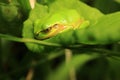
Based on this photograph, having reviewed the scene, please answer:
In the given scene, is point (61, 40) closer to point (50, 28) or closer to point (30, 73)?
point (50, 28)

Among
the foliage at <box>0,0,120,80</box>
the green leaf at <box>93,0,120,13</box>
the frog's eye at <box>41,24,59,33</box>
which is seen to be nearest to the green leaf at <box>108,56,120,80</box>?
the foliage at <box>0,0,120,80</box>

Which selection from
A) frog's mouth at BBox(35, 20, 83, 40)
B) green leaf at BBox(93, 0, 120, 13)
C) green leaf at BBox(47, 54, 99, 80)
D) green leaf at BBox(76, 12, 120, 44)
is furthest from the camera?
green leaf at BBox(47, 54, 99, 80)

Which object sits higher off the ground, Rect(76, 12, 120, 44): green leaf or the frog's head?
Rect(76, 12, 120, 44): green leaf

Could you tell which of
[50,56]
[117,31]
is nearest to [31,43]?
[117,31]

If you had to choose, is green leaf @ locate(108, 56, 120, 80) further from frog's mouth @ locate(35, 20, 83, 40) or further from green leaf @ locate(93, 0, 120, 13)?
frog's mouth @ locate(35, 20, 83, 40)

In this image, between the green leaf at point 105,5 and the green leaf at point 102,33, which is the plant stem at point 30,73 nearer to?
the green leaf at point 105,5

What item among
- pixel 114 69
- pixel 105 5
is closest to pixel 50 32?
pixel 105 5

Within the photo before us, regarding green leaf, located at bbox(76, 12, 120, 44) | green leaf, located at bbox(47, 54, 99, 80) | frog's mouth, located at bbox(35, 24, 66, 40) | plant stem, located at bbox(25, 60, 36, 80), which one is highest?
green leaf, located at bbox(76, 12, 120, 44)
